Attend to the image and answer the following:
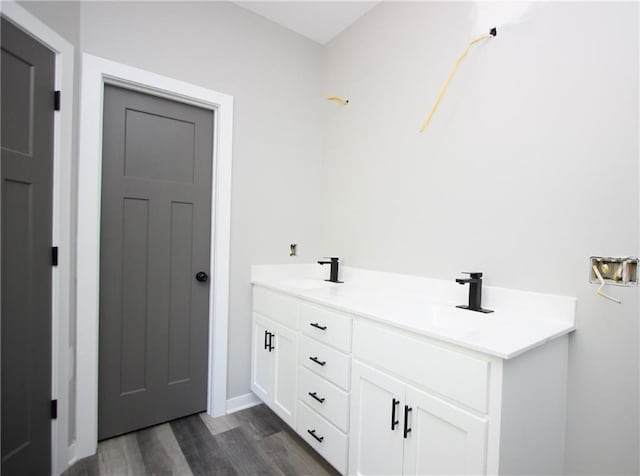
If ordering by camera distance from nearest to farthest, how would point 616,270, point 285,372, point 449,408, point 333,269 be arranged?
point 449,408
point 616,270
point 285,372
point 333,269

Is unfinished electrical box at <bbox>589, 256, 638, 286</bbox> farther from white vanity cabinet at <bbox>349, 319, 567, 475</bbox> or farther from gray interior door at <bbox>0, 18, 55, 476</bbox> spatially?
gray interior door at <bbox>0, 18, 55, 476</bbox>

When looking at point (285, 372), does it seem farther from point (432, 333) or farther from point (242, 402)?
point (432, 333)

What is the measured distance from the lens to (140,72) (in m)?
1.92

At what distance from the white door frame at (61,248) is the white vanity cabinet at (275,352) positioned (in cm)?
106

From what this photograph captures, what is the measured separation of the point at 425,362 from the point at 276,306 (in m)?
1.10

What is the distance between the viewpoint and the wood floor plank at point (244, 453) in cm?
172

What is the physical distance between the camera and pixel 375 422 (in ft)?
4.56

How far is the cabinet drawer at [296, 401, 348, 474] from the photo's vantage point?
60.7 inches

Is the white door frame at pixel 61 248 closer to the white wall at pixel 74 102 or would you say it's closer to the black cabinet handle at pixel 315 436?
the white wall at pixel 74 102

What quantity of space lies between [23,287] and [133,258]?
1.88 feet

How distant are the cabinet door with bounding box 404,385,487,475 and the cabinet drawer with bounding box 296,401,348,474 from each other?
1.24ft

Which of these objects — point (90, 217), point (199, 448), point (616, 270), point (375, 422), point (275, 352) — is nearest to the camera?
point (616, 270)

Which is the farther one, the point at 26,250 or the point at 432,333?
the point at 26,250

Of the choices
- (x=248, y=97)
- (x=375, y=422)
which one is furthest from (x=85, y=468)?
(x=248, y=97)
